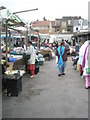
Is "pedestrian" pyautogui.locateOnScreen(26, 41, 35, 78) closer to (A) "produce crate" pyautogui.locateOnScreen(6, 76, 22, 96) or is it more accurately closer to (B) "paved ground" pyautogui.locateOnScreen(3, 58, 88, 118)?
(B) "paved ground" pyautogui.locateOnScreen(3, 58, 88, 118)

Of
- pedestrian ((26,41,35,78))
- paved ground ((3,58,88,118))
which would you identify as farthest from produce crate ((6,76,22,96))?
pedestrian ((26,41,35,78))

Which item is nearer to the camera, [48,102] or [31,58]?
[48,102]

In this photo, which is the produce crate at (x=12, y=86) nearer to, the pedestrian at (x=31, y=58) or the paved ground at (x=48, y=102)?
the paved ground at (x=48, y=102)

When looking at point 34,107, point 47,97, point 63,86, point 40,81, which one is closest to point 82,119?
point 34,107

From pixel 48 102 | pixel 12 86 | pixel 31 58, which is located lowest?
pixel 48 102

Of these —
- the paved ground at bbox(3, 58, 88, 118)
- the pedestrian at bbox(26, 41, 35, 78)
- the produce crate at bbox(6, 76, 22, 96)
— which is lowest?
the paved ground at bbox(3, 58, 88, 118)

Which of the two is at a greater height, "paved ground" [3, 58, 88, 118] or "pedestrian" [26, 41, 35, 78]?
"pedestrian" [26, 41, 35, 78]

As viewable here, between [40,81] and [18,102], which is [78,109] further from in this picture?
[40,81]

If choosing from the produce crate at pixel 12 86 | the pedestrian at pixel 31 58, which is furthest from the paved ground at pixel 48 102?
the pedestrian at pixel 31 58

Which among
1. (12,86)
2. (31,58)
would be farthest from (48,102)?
(31,58)

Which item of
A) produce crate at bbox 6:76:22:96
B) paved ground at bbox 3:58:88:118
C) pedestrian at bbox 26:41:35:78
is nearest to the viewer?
paved ground at bbox 3:58:88:118

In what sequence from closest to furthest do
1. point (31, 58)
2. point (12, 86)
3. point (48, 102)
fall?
point (48, 102) < point (12, 86) < point (31, 58)

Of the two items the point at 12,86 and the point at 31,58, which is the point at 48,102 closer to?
the point at 12,86

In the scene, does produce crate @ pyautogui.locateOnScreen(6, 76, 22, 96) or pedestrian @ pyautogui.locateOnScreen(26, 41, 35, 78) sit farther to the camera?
pedestrian @ pyautogui.locateOnScreen(26, 41, 35, 78)
